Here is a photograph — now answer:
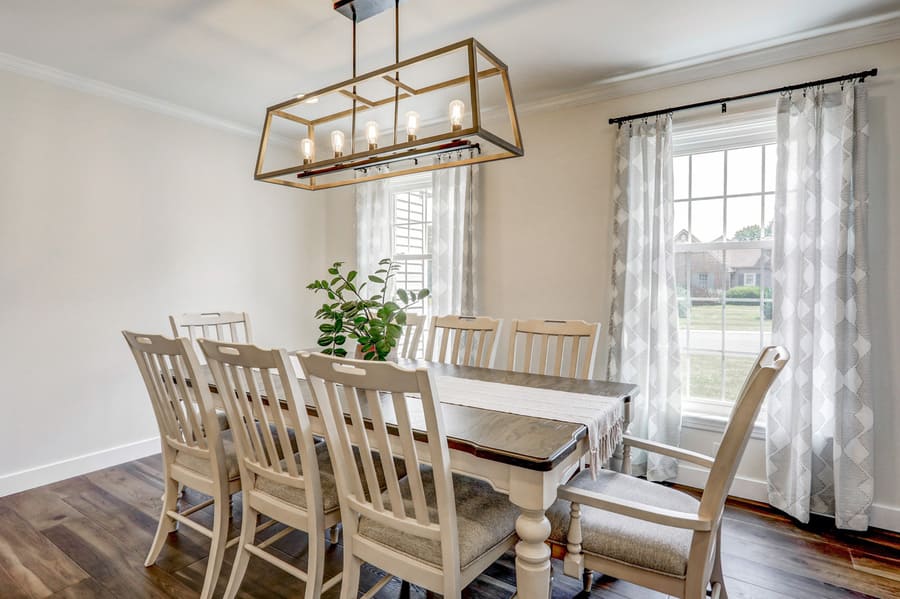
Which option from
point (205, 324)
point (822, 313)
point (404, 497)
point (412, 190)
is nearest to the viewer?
point (404, 497)

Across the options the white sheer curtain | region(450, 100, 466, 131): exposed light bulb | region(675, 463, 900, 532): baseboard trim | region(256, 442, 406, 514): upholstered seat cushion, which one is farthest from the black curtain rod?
region(256, 442, 406, 514): upholstered seat cushion

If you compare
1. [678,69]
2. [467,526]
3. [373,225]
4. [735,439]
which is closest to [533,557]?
[467,526]

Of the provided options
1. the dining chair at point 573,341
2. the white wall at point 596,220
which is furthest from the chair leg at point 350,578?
the white wall at point 596,220

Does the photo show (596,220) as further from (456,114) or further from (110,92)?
(110,92)

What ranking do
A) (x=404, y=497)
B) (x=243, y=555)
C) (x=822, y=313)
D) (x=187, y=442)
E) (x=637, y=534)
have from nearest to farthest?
(x=637, y=534) → (x=404, y=497) → (x=243, y=555) → (x=187, y=442) → (x=822, y=313)

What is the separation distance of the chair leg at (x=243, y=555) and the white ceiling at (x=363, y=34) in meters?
2.33

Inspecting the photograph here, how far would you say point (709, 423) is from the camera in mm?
2912

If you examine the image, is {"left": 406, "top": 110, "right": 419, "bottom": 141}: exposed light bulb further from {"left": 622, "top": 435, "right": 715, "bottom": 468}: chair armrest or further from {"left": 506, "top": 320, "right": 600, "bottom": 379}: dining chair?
{"left": 622, "top": 435, "right": 715, "bottom": 468}: chair armrest

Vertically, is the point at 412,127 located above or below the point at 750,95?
below

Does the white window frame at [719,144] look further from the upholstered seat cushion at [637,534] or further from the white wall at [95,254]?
the white wall at [95,254]

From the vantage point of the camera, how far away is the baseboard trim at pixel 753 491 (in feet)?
7.99

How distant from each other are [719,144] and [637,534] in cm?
252

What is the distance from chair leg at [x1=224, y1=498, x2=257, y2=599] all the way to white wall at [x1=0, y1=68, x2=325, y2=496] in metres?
2.09

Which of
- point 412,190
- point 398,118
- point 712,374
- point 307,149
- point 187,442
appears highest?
point 398,118
